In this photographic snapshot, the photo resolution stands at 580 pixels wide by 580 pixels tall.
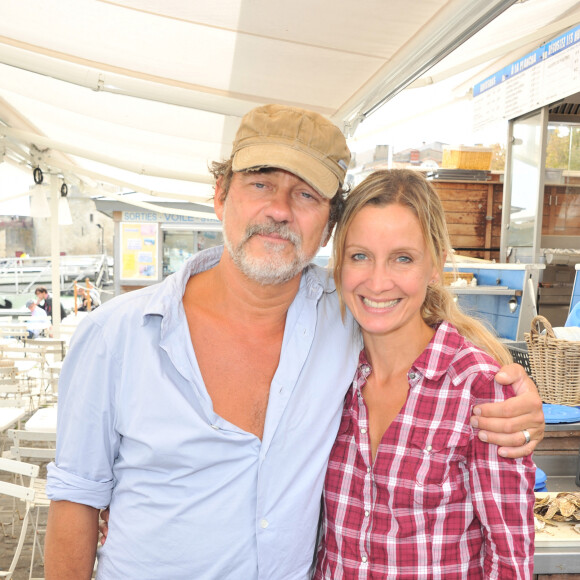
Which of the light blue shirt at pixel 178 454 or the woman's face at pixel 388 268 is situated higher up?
the woman's face at pixel 388 268

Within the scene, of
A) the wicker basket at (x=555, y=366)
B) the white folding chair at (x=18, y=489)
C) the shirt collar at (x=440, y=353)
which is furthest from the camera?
the white folding chair at (x=18, y=489)

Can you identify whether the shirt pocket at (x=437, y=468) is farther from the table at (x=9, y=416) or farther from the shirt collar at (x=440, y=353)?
the table at (x=9, y=416)

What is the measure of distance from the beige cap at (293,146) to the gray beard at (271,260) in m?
0.15

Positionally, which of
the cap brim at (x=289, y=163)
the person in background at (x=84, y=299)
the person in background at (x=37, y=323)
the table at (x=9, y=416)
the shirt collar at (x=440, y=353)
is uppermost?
the cap brim at (x=289, y=163)

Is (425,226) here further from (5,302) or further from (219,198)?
(5,302)

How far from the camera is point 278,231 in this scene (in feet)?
5.32

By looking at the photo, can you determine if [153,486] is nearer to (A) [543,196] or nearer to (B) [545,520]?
(B) [545,520]

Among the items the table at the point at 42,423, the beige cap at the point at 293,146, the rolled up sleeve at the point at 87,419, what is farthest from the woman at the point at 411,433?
the table at the point at 42,423

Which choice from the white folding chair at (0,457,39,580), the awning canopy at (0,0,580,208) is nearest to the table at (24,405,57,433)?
the white folding chair at (0,457,39,580)

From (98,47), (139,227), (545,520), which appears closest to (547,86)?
(98,47)

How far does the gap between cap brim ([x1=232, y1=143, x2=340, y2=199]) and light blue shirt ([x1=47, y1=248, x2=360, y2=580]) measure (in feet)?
1.41

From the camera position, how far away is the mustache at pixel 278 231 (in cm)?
162

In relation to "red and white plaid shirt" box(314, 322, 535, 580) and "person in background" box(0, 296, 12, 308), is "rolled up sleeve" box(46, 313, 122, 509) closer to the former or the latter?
"red and white plaid shirt" box(314, 322, 535, 580)

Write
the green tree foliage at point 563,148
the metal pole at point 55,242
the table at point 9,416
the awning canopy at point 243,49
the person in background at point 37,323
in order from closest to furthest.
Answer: the awning canopy at point 243,49, the table at point 9,416, the green tree foliage at point 563,148, the metal pole at point 55,242, the person in background at point 37,323
